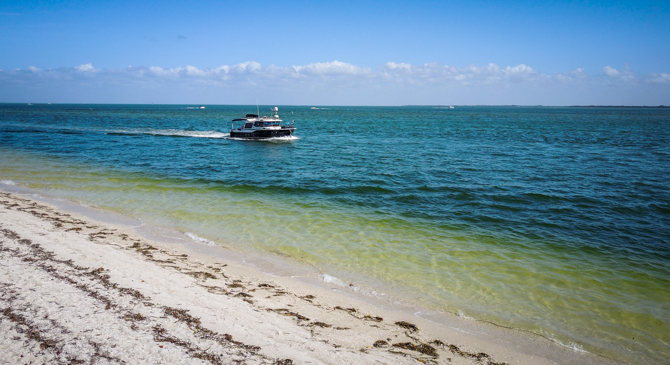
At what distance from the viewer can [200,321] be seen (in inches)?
278

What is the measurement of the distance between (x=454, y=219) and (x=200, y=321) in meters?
12.4

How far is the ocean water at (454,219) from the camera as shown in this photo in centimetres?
941

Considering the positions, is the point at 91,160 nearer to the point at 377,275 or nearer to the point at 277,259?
the point at 277,259

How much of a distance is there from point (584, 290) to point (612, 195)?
1302cm

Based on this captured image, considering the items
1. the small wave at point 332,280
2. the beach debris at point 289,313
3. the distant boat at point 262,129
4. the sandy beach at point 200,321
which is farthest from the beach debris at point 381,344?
the distant boat at point 262,129

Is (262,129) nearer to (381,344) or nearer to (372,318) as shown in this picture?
(372,318)

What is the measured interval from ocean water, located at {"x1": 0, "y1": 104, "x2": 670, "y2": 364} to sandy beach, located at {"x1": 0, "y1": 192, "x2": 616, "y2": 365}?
133 cm

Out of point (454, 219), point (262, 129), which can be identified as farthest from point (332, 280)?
point (262, 129)

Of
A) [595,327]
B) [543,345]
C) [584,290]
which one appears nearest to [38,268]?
[543,345]

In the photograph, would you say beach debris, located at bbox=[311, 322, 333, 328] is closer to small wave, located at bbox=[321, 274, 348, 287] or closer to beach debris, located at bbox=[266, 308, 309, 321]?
beach debris, located at bbox=[266, 308, 309, 321]

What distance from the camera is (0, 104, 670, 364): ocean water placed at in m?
9.41

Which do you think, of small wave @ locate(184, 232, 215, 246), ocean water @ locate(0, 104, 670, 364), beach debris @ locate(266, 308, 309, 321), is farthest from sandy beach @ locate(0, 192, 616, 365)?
small wave @ locate(184, 232, 215, 246)

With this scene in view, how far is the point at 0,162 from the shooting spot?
29.0 meters

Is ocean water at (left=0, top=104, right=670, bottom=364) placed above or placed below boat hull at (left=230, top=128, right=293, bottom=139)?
below
